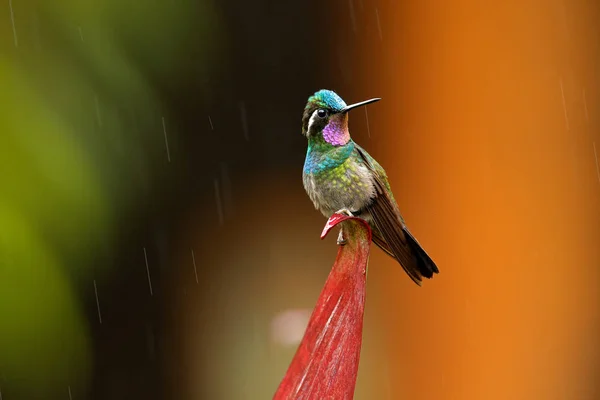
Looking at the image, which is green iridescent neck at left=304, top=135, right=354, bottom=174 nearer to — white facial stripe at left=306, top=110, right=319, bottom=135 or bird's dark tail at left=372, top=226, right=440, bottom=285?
white facial stripe at left=306, top=110, right=319, bottom=135

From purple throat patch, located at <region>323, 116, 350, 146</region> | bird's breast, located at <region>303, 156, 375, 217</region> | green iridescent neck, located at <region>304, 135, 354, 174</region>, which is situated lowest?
Result: bird's breast, located at <region>303, 156, 375, 217</region>

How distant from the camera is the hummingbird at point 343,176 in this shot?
661 millimetres

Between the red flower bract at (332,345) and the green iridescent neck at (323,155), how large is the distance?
37 cm

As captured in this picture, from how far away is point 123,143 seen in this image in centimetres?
116

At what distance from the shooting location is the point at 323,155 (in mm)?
771

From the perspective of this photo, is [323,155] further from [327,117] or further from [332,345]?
[332,345]

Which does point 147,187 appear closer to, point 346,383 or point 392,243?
point 392,243

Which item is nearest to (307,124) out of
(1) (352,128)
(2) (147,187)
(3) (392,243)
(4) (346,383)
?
(3) (392,243)

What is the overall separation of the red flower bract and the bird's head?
318mm

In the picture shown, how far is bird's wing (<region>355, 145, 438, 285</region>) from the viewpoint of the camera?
59 centimetres

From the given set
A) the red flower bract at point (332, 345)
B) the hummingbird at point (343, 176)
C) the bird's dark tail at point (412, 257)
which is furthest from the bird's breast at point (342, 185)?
the red flower bract at point (332, 345)

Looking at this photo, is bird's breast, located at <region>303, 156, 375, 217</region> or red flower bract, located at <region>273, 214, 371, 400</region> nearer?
red flower bract, located at <region>273, 214, 371, 400</region>

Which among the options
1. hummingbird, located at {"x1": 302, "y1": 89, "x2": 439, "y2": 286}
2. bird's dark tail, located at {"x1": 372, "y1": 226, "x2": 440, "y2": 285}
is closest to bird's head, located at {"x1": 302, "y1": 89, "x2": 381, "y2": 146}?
hummingbird, located at {"x1": 302, "y1": 89, "x2": 439, "y2": 286}

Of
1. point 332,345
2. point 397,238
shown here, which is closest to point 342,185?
point 397,238
